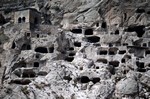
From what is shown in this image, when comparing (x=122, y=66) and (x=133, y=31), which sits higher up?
A: (x=133, y=31)

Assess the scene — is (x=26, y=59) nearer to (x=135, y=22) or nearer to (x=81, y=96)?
(x=81, y=96)

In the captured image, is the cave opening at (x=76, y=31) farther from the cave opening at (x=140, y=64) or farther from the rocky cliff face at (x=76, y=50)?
the cave opening at (x=140, y=64)

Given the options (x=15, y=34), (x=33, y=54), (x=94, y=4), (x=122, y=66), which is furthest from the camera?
(x=94, y=4)

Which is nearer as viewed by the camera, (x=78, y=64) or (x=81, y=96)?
(x=81, y=96)

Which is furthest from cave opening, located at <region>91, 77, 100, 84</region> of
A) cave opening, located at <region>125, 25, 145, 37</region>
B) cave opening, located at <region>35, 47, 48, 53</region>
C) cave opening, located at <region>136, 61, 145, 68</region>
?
cave opening, located at <region>125, 25, 145, 37</region>

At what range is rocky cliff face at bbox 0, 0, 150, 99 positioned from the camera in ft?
142

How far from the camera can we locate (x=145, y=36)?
52000mm

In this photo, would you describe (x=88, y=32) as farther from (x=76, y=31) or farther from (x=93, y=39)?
(x=93, y=39)

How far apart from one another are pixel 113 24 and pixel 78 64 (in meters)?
10.5

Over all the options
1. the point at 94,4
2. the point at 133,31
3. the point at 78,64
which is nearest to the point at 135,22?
the point at 133,31

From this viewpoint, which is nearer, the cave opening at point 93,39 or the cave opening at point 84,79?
the cave opening at point 84,79

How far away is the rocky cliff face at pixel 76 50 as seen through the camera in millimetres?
43375

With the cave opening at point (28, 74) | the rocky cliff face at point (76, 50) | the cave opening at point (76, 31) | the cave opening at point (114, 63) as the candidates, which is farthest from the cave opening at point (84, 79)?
the cave opening at point (76, 31)

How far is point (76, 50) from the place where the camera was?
1998 inches
